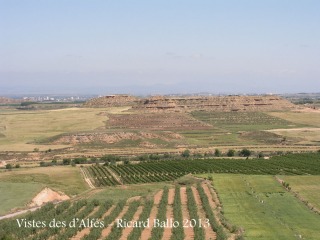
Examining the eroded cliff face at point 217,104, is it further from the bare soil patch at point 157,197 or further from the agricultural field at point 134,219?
the agricultural field at point 134,219

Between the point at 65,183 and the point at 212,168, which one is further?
the point at 212,168

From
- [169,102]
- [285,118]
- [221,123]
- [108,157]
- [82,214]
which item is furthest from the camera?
[169,102]

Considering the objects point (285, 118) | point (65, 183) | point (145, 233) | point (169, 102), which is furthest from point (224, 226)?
point (169, 102)

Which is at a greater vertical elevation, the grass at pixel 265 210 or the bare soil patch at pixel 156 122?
the grass at pixel 265 210

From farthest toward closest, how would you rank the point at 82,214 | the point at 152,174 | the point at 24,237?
the point at 152,174
the point at 82,214
the point at 24,237

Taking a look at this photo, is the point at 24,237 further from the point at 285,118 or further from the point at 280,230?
the point at 285,118

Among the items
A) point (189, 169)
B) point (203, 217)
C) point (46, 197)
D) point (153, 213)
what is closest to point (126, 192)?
point (46, 197)

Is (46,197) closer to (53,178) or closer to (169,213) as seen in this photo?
(53,178)

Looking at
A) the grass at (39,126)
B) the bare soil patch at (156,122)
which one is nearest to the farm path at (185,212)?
the grass at (39,126)
